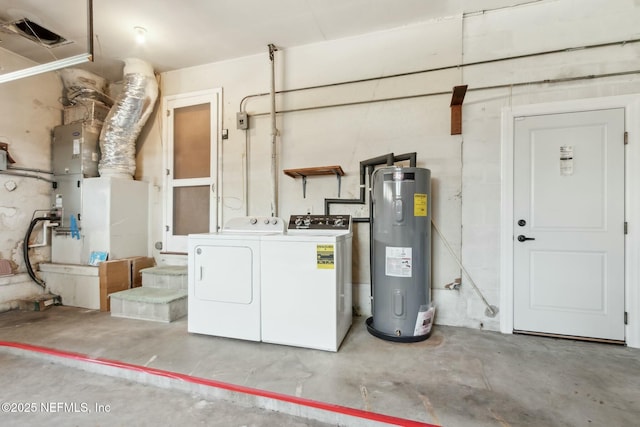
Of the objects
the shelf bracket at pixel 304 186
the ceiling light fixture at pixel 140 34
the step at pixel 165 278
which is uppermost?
the ceiling light fixture at pixel 140 34

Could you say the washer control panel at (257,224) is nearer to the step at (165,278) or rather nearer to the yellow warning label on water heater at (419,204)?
the step at (165,278)

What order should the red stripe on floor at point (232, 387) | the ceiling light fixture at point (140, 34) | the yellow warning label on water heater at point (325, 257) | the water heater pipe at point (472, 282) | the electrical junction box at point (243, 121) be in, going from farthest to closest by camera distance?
the electrical junction box at point (243, 121)
the ceiling light fixture at point (140, 34)
the water heater pipe at point (472, 282)
the yellow warning label on water heater at point (325, 257)
the red stripe on floor at point (232, 387)

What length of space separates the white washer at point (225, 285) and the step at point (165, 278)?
0.82 meters

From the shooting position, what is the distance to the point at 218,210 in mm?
3547

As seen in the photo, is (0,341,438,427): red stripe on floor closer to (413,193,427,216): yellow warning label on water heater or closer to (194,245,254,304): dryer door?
(194,245,254,304): dryer door

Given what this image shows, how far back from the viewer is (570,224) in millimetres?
2457

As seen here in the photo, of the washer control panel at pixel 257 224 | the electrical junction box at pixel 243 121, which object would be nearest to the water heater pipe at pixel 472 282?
the washer control panel at pixel 257 224

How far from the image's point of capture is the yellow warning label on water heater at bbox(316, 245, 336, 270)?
2.16 meters

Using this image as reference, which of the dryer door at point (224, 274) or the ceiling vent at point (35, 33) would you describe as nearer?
the dryer door at point (224, 274)

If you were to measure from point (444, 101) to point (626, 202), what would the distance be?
5.73 feet

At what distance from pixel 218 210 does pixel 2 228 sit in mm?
2437

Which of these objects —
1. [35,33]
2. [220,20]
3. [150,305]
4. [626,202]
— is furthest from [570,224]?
[35,33]

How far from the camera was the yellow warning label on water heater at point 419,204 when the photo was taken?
2.41 m

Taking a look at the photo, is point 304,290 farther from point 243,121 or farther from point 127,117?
point 127,117
